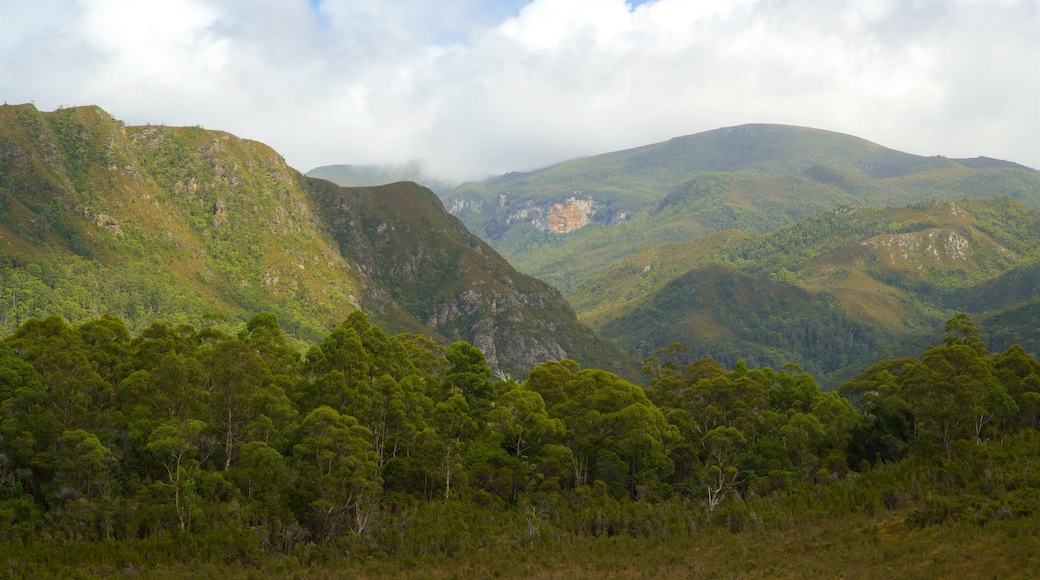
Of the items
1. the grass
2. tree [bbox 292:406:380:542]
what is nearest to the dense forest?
tree [bbox 292:406:380:542]

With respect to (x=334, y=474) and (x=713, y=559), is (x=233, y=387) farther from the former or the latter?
(x=713, y=559)

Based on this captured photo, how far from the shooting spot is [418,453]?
9019 cm

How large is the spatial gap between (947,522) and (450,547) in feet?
129

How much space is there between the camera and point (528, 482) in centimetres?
9081

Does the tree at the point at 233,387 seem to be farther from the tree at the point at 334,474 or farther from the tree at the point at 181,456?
the tree at the point at 334,474

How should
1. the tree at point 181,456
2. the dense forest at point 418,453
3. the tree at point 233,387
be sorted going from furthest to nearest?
the tree at point 233,387 < the tree at point 181,456 < the dense forest at point 418,453

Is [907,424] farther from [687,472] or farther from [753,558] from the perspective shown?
[753,558]

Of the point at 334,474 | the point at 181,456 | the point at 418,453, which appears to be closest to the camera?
the point at 181,456

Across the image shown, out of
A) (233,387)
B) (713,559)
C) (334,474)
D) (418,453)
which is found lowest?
(713,559)

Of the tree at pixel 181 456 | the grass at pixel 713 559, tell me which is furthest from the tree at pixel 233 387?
the grass at pixel 713 559

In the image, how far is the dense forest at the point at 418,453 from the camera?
7412cm

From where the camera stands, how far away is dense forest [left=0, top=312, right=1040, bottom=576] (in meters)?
74.1

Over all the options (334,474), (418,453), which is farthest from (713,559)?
(334,474)

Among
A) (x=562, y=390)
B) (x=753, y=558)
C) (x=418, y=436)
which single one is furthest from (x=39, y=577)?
(x=562, y=390)
